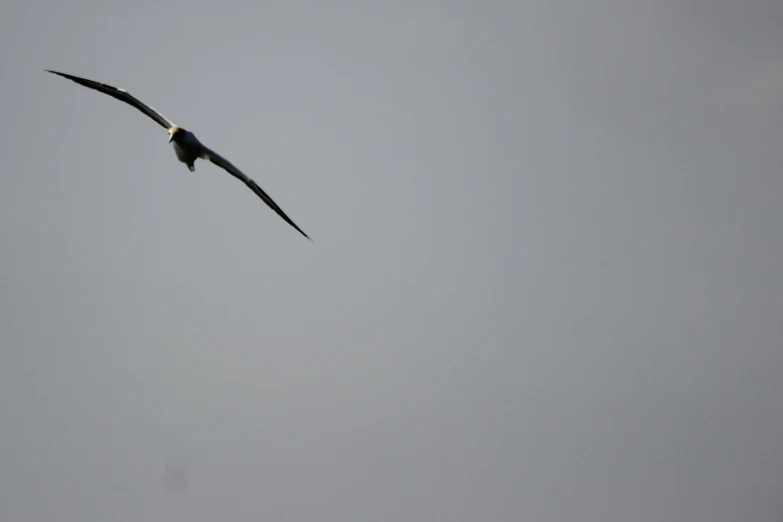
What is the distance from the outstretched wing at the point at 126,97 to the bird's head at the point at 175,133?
0.82m

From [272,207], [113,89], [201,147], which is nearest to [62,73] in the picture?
[113,89]

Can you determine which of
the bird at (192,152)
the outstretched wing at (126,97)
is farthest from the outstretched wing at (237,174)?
the outstretched wing at (126,97)

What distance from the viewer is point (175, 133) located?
33906 mm

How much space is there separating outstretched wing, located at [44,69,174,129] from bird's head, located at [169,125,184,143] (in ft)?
2.69

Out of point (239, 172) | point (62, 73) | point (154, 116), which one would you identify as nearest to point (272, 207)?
point (239, 172)

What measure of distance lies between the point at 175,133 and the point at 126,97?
3263 millimetres

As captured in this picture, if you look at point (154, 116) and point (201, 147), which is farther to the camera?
point (154, 116)

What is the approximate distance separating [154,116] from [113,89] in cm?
204

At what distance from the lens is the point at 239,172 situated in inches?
1316

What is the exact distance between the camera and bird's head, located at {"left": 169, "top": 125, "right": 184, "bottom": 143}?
111ft

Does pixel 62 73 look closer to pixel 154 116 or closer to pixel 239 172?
pixel 154 116

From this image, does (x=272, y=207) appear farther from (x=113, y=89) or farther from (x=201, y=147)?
(x=113, y=89)

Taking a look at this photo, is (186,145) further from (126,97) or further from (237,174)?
(126,97)

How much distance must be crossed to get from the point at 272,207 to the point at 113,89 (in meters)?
8.43
